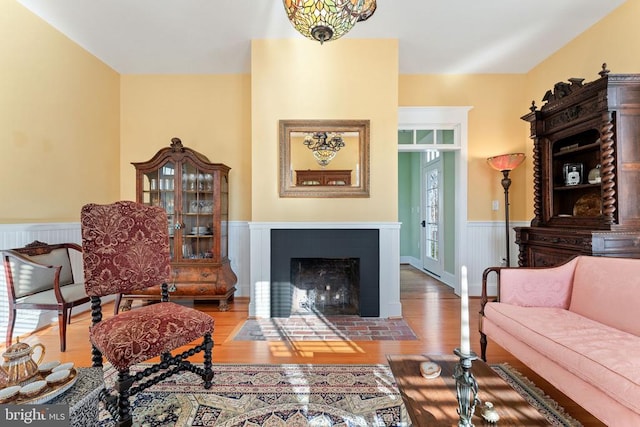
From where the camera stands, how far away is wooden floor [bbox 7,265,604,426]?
2.26m

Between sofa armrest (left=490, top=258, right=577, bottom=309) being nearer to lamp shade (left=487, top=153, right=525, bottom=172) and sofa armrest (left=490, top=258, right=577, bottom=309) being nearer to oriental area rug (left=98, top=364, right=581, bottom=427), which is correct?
oriental area rug (left=98, top=364, right=581, bottom=427)

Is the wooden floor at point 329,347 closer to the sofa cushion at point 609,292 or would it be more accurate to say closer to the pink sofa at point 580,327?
the pink sofa at point 580,327

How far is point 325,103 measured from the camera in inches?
128

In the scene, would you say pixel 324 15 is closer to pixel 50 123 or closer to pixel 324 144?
pixel 324 144

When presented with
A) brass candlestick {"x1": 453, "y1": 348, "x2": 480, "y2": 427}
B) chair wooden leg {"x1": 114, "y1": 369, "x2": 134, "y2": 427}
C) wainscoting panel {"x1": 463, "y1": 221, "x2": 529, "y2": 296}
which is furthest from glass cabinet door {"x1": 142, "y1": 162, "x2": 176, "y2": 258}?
wainscoting panel {"x1": 463, "y1": 221, "x2": 529, "y2": 296}

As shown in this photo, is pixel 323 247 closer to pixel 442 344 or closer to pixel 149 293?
pixel 442 344

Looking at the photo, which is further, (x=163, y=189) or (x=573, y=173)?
(x=163, y=189)

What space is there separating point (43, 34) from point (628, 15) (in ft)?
18.2

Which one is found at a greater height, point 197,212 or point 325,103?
point 325,103

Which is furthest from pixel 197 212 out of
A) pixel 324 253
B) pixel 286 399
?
pixel 286 399

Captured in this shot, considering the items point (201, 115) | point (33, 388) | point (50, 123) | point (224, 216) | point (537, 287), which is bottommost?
point (33, 388)

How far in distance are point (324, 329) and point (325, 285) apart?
54 centimetres

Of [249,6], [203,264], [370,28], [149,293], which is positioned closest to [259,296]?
[203,264]

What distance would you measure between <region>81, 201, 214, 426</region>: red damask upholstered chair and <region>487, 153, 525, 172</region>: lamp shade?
3572mm
